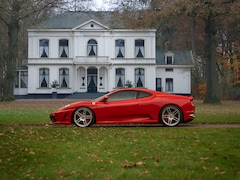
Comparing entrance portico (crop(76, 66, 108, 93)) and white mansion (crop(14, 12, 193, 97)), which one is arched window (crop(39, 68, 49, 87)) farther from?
entrance portico (crop(76, 66, 108, 93))

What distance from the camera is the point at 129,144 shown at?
8.01 m

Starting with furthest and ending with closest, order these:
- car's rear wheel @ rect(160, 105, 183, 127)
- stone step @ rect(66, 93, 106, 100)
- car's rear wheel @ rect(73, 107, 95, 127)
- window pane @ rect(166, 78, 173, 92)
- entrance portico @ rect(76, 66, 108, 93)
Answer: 1. window pane @ rect(166, 78, 173, 92)
2. entrance portico @ rect(76, 66, 108, 93)
3. stone step @ rect(66, 93, 106, 100)
4. car's rear wheel @ rect(160, 105, 183, 127)
5. car's rear wheel @ rect(73, 107, 95, 127)

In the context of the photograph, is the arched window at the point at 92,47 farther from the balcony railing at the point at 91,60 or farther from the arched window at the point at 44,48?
the arched window at the point at 44,48

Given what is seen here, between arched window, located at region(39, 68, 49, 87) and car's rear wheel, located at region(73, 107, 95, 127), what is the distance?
39.1 meters

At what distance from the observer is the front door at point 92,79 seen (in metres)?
49.9

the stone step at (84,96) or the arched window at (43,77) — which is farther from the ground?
the arched window at (43,77)

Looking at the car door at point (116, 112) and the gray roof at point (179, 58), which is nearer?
the car door at point (116, 112)

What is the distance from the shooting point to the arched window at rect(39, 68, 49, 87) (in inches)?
1983

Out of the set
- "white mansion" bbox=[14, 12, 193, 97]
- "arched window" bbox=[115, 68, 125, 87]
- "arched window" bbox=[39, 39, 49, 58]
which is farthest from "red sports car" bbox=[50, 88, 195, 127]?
"arched window" bbox=[39, 39, 49, 58]

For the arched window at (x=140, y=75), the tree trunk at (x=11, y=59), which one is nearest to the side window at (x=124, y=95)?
the tree trunk at (x=11, y=59)

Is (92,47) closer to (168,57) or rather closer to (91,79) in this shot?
(91,79)

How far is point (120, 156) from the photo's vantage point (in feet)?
22.6

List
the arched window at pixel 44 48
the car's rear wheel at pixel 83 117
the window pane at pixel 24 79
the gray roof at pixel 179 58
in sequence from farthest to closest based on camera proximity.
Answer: the gray roof at pixel 179 58, the window pane at pixel 24 79, the arched window at pixel 44 48, the car's rear wheel at pixel 83 117

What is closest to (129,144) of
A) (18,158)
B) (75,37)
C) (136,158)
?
(136,158)
